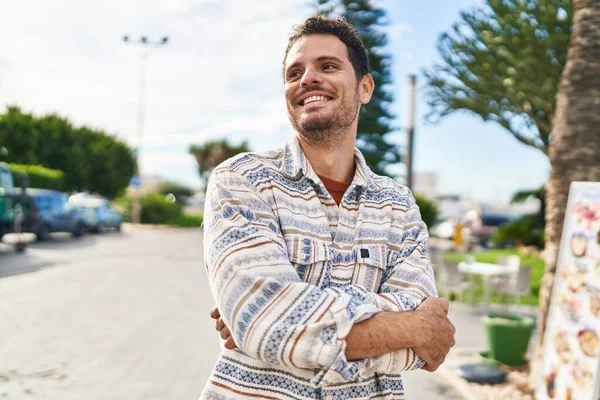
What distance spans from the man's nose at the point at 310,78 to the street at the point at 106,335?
13.5ft

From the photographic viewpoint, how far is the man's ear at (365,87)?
209 centimetres

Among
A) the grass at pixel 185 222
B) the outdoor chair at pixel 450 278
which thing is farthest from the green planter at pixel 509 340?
the grass at pixel 185 222

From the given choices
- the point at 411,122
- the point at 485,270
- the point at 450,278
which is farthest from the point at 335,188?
the point at 411,122

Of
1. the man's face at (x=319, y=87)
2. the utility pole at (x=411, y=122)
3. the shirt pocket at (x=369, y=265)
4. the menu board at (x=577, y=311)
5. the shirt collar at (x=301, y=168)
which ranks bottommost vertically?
the menu board at (x=577, y=311)

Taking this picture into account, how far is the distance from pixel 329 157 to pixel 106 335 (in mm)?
6359

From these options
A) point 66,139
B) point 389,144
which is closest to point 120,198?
point 66,139

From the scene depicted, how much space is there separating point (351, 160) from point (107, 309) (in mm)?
8024

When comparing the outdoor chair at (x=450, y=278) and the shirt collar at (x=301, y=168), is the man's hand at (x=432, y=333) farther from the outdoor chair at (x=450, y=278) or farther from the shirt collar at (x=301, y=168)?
the outdoor chair at (x=450, y=278)

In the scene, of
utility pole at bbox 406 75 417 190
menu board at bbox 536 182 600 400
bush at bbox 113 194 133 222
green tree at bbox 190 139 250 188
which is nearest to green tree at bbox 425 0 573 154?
utility pole at bbox 406 75 417 190

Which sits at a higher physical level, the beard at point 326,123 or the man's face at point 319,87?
the man's face at point 319,87

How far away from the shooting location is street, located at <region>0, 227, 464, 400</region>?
5.52 m

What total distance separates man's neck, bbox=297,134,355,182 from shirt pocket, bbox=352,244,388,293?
12.4 inches

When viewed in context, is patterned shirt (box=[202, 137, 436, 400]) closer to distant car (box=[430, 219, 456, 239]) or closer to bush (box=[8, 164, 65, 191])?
distant car (box=[430, 219, 456, 239])

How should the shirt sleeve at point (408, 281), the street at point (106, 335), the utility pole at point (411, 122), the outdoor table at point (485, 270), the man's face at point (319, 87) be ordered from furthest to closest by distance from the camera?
the utility pole at point (411, 122)
the outdoor table at point (485, 270)
the street at point (106, 335)
the man's face at point (319, 87)
the shirt sleeve at point (408, 281)
